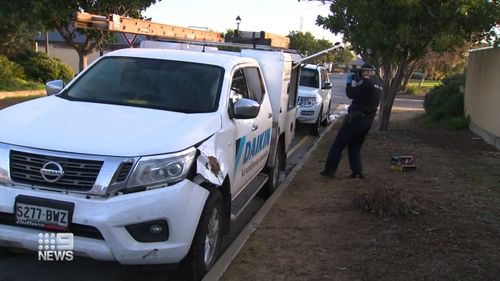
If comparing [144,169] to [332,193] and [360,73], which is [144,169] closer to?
[332,193]

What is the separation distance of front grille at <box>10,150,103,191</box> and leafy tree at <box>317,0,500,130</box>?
29.6 ft

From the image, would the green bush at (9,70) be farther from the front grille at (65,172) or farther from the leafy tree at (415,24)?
the front grille at (65,172)

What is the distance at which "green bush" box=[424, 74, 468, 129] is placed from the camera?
51.8 ft

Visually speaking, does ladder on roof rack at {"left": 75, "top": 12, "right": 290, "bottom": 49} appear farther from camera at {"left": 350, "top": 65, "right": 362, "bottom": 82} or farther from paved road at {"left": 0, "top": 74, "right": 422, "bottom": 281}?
paved road at {"left": 0, "top": 74, "right": 422, "bottom": 281}

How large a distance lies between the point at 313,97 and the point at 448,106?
195 inches

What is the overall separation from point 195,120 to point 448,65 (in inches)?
1663

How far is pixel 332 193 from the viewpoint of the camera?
768cm

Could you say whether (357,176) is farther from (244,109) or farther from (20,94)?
(20,94)

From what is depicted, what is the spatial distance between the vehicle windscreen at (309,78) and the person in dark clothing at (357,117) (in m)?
7.19

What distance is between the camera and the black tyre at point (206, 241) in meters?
4.25

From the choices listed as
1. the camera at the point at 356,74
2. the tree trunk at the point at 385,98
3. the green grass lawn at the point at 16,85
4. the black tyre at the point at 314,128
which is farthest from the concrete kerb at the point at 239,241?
the green grass lawn at the point at 16,85

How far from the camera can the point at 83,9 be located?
17.8m

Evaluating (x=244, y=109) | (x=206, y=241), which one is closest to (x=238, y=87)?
(x=244, y=109)

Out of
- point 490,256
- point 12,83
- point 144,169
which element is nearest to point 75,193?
point 144,169
